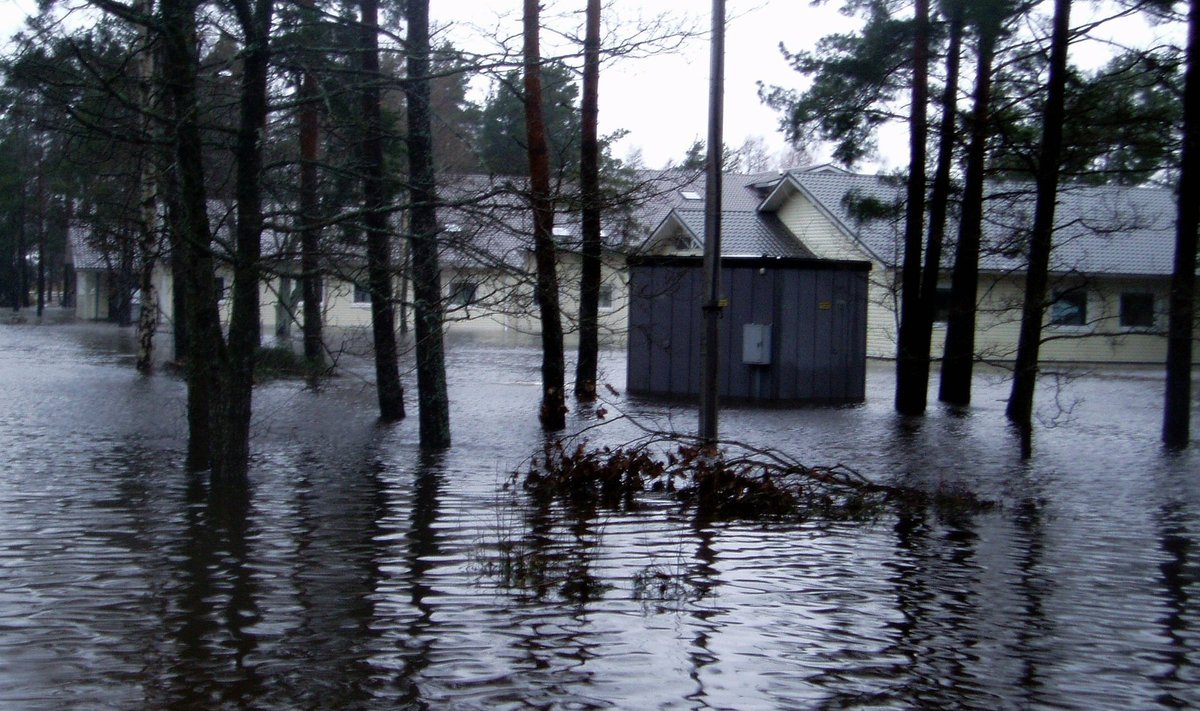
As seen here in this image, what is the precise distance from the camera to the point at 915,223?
66.4 feet

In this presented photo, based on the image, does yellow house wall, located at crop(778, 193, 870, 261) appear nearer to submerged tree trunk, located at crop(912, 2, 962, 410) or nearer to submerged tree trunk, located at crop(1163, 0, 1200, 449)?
submerged tree trunk, located at crop(912, 2, 962, 410)

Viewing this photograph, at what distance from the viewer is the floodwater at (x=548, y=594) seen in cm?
553

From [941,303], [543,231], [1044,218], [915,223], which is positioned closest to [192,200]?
[543,231]

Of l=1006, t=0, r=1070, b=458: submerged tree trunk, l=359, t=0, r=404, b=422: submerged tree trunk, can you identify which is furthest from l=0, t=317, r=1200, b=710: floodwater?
l=359, t=0, r=404, b=422: submerged tree trunk

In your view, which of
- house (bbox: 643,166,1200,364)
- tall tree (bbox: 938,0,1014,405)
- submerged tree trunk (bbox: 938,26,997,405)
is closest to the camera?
tall tree (bbox: 938,0,1014,405)

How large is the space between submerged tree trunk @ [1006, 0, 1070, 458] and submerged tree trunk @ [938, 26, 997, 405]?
0.74m

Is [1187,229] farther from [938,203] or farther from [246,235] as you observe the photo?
[246,235]

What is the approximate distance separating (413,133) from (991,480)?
22.0 feet

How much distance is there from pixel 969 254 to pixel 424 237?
12.7 meters

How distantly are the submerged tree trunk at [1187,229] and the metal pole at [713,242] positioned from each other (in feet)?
18.8

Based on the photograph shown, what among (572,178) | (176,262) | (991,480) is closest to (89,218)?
(176,262)

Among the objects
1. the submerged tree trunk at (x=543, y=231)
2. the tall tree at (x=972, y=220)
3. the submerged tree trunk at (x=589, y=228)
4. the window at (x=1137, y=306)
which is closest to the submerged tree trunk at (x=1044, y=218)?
the tall tree at (x=972, y=220)

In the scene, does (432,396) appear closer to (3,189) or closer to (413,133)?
(413,133)

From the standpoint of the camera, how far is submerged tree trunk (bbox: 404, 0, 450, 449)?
36.4 feet
